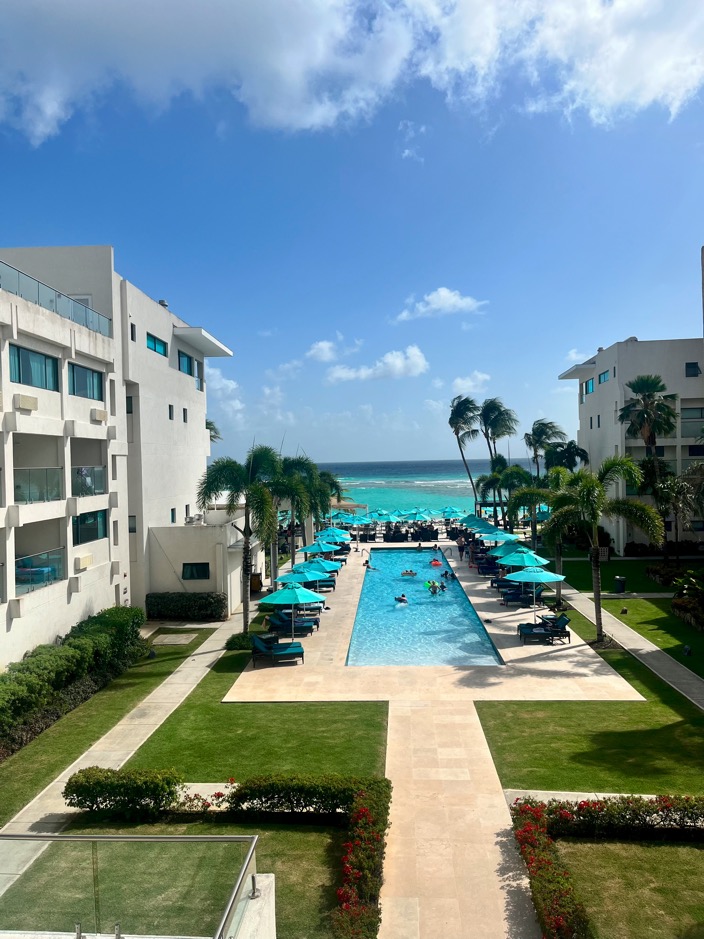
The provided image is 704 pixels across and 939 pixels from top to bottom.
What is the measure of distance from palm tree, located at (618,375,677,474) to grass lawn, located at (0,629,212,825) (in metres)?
29.9

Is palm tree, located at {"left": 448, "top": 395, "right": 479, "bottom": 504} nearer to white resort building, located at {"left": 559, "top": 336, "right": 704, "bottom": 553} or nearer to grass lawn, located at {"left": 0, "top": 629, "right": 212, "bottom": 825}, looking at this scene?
white resort building, located at {"left": 559, "top": 336, "right": 704, "bottom": 553}

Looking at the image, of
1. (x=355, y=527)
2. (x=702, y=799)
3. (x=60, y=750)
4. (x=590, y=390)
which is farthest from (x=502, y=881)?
(x=355, y=527)

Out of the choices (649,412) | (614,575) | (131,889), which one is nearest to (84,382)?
(131,889)

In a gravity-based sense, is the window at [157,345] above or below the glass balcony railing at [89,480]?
above

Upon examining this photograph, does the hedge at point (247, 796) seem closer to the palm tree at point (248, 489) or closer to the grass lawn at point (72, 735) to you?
the grass lawn at point (72, 735)

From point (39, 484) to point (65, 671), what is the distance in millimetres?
5260

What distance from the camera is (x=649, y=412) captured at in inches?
1516

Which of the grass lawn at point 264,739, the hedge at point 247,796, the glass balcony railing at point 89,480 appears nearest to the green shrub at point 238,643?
the grass lawn at point 264,739

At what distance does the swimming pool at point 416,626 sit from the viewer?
21875 mm

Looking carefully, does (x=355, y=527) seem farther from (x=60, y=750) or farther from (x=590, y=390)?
(x=60, y=750)

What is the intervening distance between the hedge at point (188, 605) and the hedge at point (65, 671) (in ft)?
13.8

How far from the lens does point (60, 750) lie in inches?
582

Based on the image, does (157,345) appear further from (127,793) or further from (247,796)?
(247,796)

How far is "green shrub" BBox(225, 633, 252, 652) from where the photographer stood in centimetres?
2283
